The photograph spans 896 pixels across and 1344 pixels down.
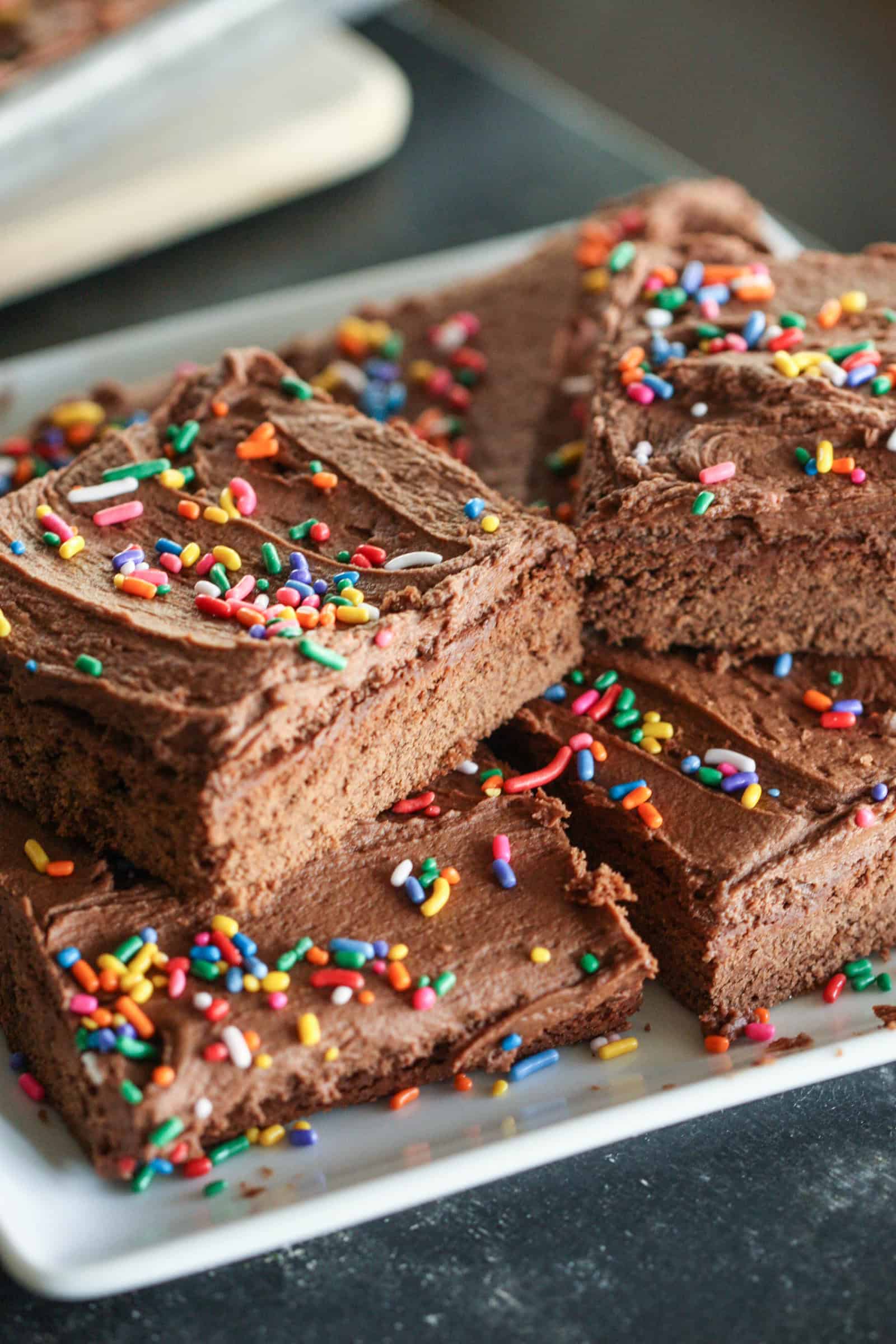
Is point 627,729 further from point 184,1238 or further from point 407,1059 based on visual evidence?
point 184,1238

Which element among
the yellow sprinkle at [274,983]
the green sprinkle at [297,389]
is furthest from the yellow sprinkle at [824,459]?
the yellow sprinkle at [274,983]

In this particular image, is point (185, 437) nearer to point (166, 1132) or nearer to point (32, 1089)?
point (32, 1089)

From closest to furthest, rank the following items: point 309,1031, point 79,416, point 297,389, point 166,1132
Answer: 1. point 166,1132
2. point 309,1031
3. point 297,389
4. point 79,416

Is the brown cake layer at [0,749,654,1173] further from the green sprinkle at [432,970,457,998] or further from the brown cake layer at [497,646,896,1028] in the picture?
the brown cake layer at [497,646,896,1028]

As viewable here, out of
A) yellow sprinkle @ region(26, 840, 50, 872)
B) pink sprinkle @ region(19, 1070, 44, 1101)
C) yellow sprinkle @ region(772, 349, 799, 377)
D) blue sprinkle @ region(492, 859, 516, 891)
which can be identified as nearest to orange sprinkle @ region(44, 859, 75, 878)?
yellow sprinkle @ region(26, 840, 50, 872)

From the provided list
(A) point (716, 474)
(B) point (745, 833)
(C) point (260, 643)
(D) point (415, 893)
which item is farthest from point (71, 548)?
(B) point (745, 833)

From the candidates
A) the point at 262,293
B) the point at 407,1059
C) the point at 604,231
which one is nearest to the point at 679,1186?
the point at 407,1059

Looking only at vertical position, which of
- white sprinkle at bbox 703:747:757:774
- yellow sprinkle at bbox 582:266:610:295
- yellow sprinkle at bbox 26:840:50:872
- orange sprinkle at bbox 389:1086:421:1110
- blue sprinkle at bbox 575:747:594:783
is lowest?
orange sprinkle at bbox 389:1086:421:1110
